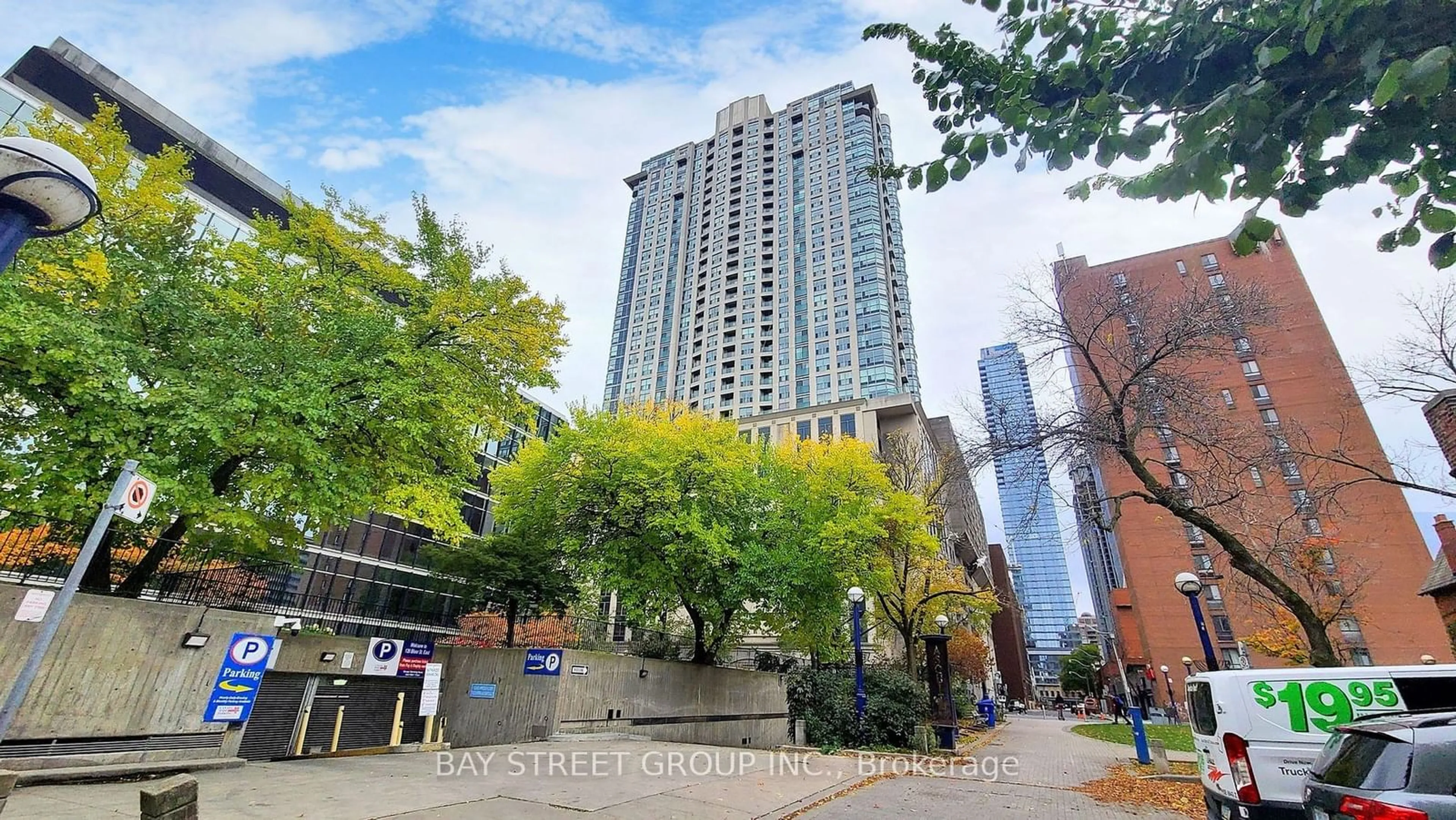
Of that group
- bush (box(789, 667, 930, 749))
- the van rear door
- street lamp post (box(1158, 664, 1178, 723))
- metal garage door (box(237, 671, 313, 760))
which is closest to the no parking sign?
metal garage door (box(237, 671, 313, 760))

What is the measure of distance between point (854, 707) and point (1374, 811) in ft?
57.0

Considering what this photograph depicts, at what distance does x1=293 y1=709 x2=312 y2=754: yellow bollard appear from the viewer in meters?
12.3

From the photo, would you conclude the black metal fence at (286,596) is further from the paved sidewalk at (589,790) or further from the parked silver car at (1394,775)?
the parked silver car at (1394,775)

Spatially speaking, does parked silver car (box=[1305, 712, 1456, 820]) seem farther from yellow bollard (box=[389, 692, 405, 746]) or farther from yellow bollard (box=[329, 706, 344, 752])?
A: yellow bollard (box=[329, 706, 344, 752])

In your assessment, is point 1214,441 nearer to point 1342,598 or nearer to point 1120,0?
point 1120,0

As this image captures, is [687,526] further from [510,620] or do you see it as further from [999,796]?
[999,796]

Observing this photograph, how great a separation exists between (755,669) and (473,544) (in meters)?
13.6

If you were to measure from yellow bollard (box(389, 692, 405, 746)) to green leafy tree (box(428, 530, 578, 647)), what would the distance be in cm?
898

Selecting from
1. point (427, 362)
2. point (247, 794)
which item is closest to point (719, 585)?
point (427, 362)

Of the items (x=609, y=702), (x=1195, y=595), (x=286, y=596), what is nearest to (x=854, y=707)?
(x=609, y=702)

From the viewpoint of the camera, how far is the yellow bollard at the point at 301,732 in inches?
485

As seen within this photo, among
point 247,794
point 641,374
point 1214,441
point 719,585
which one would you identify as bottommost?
point 247,794

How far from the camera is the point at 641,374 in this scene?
84.2 meters

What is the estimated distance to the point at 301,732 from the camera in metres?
12.5
